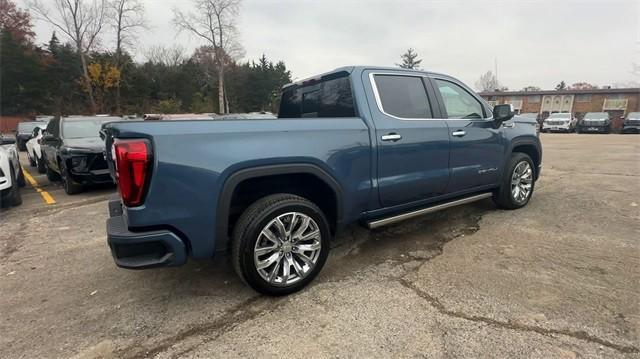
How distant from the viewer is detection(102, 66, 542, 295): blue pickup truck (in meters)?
2.42

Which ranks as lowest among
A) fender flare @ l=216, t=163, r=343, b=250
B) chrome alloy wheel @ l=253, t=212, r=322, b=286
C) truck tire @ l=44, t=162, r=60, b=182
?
truck tire @ l=44, t=162, r=60, b=182

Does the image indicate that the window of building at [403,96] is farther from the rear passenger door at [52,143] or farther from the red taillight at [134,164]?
the rear passenger door at [52,143]

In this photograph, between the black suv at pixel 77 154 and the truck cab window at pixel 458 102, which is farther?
the black suv at pixel 77 154

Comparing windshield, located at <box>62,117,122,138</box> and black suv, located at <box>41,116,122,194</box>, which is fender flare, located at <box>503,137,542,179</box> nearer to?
black suv, located at <box>41,116,122,194</box>

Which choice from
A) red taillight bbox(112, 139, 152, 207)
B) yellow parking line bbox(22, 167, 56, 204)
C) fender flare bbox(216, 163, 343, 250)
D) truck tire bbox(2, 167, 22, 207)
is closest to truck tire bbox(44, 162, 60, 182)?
yellow parking line bbox(22, 167, 56, 204)

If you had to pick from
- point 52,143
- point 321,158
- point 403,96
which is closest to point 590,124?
point 403,96

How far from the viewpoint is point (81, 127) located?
25.5ft

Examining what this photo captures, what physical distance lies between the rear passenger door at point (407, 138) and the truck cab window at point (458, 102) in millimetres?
243

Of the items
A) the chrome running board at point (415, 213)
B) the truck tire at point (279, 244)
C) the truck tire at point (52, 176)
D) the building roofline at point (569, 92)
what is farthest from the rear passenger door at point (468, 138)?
the building roofline at point (569, 92)

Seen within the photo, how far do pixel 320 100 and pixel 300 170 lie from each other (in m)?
1.24

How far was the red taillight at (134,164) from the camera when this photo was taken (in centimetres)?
235

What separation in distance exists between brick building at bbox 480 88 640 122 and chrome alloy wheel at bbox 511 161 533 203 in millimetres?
38989

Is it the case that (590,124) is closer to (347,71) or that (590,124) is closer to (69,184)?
(347,71)

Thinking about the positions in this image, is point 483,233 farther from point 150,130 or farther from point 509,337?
point 150,130
